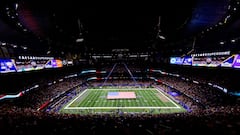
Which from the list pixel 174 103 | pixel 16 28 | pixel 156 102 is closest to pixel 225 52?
pixel 174 103

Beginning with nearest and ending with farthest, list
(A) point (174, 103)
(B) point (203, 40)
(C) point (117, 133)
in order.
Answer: (C) point (117, 133)
(A) point (174, 103)
(B) point (203, 40)

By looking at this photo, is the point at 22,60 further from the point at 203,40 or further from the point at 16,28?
the point at 203,40

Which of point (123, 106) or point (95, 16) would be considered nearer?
point (123, 106)

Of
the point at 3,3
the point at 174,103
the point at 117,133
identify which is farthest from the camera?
the point at 174,103

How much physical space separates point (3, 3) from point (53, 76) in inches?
1050

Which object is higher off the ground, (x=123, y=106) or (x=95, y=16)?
(x=95, y=16)

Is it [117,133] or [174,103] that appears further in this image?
[174,103]

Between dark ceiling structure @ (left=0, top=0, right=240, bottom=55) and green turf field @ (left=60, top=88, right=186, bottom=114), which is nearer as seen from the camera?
dark ceiling structure @ (left=0, top=0, right=240, bottom=55)

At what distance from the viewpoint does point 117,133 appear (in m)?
6.86

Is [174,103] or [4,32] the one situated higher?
[4,32]

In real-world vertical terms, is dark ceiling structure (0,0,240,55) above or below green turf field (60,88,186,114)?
above

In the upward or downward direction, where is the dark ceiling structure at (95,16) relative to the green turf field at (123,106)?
upward

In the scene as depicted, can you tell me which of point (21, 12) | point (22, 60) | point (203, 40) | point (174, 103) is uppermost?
point (21, 12)

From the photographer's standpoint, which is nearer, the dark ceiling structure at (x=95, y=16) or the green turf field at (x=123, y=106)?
the dark ceiling structure at (x=95, y=16)
